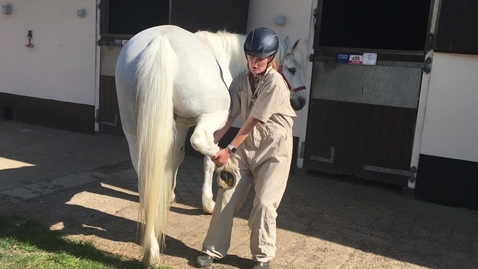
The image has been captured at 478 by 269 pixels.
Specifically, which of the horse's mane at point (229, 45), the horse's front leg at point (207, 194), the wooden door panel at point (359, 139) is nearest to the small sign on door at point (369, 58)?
the wooden door panel at point (359, 139)

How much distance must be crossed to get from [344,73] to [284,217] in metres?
2.02

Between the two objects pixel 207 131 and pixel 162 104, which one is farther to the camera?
pixel 207 131

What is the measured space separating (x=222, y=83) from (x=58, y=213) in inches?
74.6

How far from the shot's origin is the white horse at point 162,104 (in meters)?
2.54

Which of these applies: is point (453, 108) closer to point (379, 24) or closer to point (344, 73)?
point (344, 73)

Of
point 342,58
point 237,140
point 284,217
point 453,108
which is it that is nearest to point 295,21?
point 342,58

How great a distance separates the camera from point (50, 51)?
23.4 ft

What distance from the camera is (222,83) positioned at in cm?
283

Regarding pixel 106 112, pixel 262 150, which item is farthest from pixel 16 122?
pixel 262 150

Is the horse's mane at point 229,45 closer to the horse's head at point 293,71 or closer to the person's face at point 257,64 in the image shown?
the horse's head at point 293,71

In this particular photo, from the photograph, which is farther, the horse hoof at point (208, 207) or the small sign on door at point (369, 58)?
the small sign on door at point (369, 58)

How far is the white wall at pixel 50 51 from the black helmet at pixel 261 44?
15.9 ft

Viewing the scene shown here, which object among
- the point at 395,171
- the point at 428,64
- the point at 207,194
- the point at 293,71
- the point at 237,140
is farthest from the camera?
the point at 395,171

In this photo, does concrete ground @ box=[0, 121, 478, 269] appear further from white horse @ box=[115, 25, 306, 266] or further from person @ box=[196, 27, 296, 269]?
white horse @ box=[115, 25, 306, 266]
